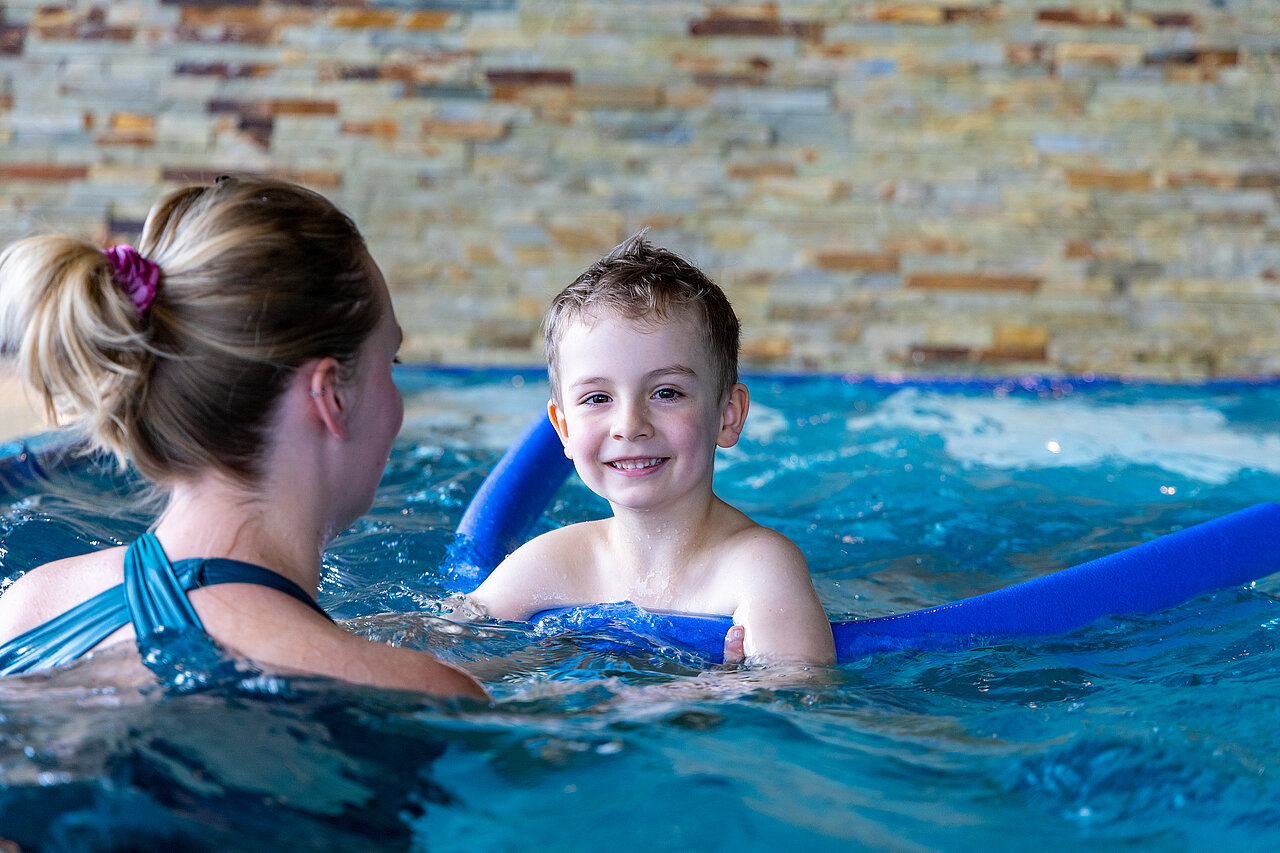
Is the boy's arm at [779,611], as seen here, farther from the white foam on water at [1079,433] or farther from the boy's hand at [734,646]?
the white foam on water at [1079,433]

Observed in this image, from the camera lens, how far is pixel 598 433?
6.42 ft

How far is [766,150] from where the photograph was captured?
5879 millimetres

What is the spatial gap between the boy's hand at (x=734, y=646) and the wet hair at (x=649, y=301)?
0.41 meters

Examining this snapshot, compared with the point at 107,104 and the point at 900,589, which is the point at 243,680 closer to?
the point at 900,589

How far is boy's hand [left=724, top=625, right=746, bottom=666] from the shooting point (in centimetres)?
188

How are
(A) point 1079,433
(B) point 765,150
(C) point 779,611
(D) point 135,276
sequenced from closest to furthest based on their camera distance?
(D) point 135,276, (C) point 779,611, (A) point 1079,433, (B) point 765,150

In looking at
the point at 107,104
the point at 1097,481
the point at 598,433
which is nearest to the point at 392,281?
the point at 107,104

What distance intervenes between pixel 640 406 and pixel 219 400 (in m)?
0.75

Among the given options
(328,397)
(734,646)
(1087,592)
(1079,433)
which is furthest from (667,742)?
(1079,433)

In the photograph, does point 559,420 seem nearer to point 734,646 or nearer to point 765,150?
point 734,646

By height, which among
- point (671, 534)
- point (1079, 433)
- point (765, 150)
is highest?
point (765, 150)

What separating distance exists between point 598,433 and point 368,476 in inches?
20.8

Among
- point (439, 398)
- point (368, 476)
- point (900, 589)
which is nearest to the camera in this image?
point (368, 476)

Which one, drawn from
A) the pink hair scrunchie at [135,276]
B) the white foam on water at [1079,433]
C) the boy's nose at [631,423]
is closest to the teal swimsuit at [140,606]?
the pink hair scrunchie at [135,276]
